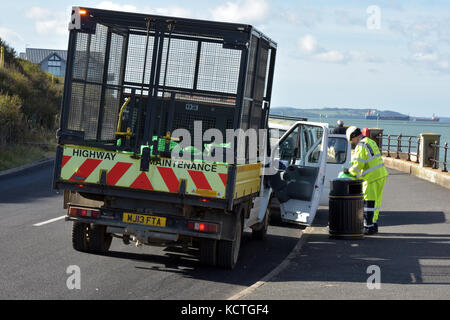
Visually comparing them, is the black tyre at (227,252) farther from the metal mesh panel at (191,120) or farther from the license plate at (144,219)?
the metal mesh panel at (191,120)

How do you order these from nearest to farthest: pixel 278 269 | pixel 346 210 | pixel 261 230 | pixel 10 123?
pixel 278 269 → pixel 346 210 → pixel 261 230 → pixel 10 123

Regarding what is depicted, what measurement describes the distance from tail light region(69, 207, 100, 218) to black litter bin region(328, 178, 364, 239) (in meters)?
4.53

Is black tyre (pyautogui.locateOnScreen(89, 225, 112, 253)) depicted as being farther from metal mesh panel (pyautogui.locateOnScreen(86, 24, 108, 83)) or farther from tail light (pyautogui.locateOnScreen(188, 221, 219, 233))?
metal mesh panel (pyautogui.locateOnScreen(86, 24, 108, 83))

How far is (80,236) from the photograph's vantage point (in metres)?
10.0

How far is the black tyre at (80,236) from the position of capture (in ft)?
32.8

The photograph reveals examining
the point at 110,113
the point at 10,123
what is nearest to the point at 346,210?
the point at 110,113

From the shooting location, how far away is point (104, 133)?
34.5 feet

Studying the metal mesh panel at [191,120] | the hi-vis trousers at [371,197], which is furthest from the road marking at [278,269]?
the metal mesh panel at [191,120]

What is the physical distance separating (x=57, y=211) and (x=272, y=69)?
556cm

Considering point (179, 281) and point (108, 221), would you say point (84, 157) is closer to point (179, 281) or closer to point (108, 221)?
point (108, 221)

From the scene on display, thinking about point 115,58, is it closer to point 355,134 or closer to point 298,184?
point 298,184

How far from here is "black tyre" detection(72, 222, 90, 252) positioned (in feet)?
32.8

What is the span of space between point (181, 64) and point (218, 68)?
21.0 inches

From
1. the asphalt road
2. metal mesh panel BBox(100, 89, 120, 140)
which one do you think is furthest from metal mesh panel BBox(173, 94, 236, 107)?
the asphalt road
